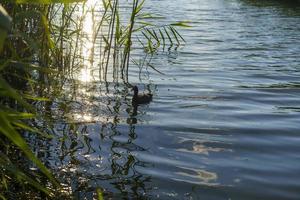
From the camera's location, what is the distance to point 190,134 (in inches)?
239

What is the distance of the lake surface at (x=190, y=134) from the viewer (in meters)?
4.43

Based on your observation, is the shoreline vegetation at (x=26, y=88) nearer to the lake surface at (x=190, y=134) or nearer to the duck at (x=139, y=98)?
the lake surface at (x=190, y=134)

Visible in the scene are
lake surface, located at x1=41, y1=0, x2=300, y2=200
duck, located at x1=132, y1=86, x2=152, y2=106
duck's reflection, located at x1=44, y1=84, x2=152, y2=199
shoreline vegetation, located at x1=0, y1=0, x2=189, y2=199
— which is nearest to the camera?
shoreline vegetation, located at x1=0, y1=0, x2=189, y2=199

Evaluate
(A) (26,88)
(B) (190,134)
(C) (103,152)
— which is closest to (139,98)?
(B) (190,134)

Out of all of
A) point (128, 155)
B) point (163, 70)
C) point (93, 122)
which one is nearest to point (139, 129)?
point (93, 122)

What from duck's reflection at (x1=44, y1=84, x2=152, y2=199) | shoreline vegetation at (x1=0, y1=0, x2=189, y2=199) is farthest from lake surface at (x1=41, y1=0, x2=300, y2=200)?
shoreline vegetation at (x1=0, y1=0, x2=189, y2=199)

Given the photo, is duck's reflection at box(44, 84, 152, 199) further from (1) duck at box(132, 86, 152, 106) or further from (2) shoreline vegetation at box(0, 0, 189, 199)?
(2) shoreline vegetation at box(0, 0, 189, 199)

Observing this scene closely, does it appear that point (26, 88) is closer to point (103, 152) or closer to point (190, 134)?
point (103, 152)

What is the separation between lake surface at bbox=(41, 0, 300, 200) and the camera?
4430mm

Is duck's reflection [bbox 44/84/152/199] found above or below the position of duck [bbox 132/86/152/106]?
below

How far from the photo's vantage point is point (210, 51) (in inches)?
523

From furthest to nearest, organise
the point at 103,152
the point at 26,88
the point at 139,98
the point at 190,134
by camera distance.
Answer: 1. the point at 139,98
2. the point at 26,88
3. the point at 190,134
4. the point at 103,152

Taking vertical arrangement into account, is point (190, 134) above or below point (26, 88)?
below

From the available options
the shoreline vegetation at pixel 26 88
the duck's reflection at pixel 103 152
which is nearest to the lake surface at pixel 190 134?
the duck's reflection at pixel 103 152
